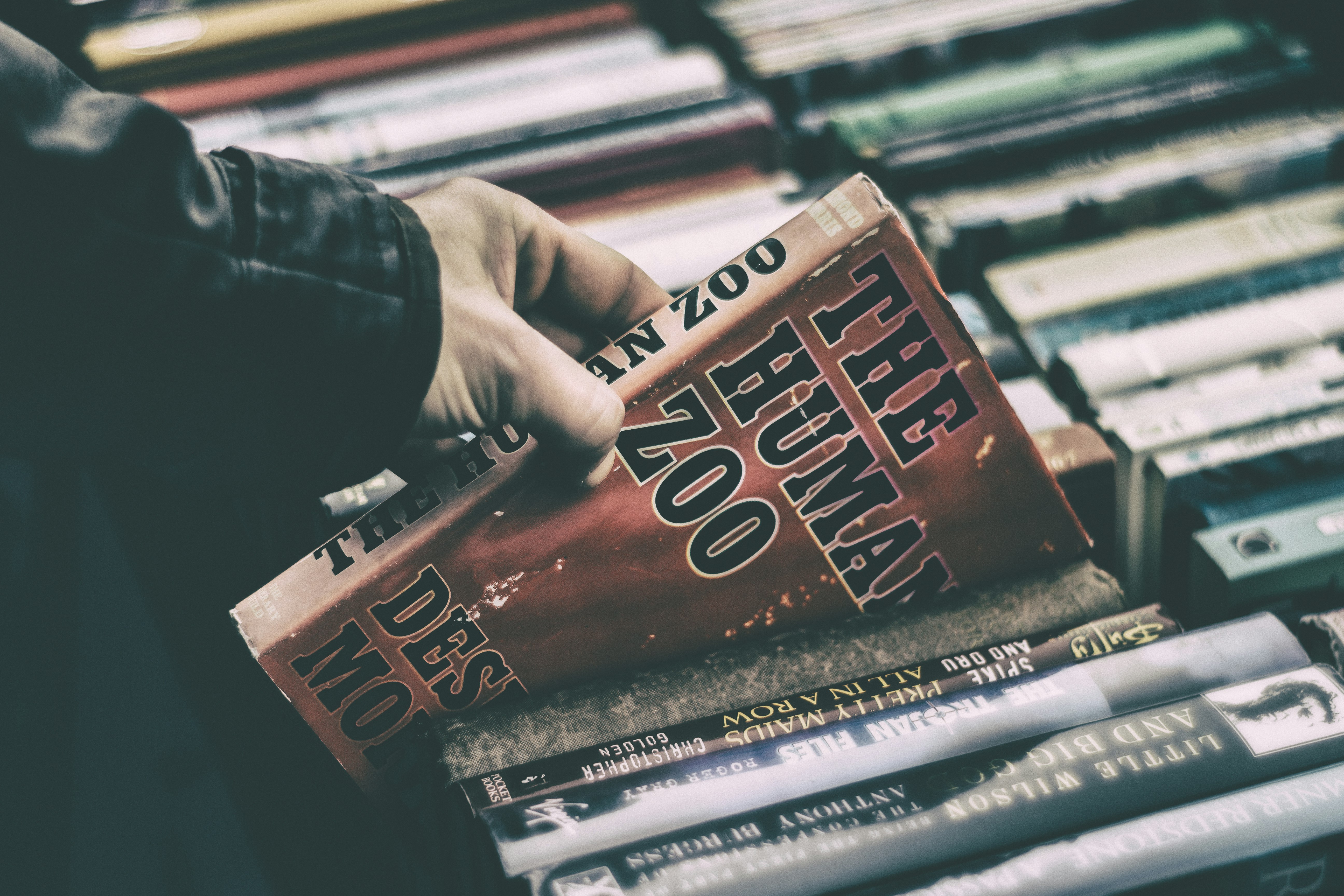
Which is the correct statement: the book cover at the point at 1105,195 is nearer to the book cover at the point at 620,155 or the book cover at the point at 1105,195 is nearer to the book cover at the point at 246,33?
the book cover at the point at 620,155

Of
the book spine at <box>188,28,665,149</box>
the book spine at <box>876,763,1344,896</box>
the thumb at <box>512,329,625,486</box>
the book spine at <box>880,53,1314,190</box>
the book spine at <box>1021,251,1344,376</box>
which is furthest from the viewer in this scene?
the book spine at <box>188,28,665,149</box>

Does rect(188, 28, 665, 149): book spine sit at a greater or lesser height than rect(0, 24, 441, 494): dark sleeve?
greater

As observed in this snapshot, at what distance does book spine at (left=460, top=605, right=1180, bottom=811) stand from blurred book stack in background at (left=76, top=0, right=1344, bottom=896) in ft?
0.33

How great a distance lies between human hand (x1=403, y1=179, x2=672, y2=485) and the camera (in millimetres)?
589

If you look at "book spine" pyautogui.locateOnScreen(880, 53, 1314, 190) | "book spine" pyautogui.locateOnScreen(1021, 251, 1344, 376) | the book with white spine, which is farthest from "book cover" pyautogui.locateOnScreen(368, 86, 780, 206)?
the book with white spine

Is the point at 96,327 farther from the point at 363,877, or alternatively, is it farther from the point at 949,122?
the point at 949,122

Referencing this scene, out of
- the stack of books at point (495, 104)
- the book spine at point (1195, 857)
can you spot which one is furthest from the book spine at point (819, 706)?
the stack of books at point (495, 104)

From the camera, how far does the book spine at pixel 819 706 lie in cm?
54

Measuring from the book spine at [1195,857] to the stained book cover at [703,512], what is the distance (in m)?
0.21

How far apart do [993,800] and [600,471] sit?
0.97 feet

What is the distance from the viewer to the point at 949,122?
3.34ft

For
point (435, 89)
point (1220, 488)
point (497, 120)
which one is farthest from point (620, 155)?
point (1220, 488)

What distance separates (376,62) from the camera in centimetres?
119

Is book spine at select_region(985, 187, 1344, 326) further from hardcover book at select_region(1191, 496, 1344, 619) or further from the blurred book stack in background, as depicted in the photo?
hardcover book at select_region(1191, 496, 1344, 619)
